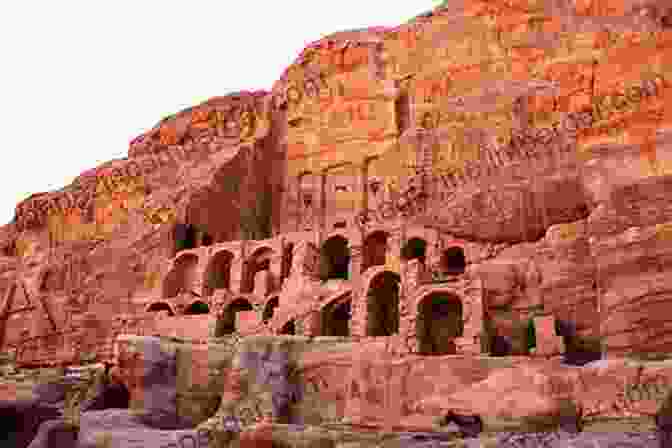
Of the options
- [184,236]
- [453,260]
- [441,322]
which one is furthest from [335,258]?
[441,322]

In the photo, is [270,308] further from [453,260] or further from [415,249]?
[453,260]

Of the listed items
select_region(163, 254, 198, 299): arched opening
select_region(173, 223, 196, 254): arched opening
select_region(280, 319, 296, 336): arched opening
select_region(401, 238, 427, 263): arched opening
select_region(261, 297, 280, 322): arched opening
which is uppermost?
select_region(173, 223, 196, 254): arched opening

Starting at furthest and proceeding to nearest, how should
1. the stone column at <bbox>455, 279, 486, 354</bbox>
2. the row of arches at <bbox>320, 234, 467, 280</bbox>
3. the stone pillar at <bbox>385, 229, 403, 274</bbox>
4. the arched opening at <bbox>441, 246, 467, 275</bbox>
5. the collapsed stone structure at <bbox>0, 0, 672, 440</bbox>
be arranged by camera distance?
1. the row of arches at <bbox>320, 234, 467, 280</bbox>
2. the arched opening at <bbox>441, 246, 467, 275</bbox>
3. the stone pillar at <bbox>385, 229, 403, 274</bbox>
4. the collapsed stone structure at <bbox>0, 0, 672, 440</bbox>
5. the stone column at <bbox>455, 279, 486, 354</bbox>

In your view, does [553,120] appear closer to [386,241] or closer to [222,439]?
[386,241]

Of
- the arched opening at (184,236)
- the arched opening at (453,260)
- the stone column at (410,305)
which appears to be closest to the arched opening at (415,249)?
the arched opening at (453,260)

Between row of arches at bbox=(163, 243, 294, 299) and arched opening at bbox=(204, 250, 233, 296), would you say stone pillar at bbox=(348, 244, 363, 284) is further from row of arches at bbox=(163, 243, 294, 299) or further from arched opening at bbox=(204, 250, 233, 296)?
arched opening at bbox=(204, 250, 233, 296)

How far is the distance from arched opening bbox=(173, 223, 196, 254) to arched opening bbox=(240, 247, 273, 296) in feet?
15.2

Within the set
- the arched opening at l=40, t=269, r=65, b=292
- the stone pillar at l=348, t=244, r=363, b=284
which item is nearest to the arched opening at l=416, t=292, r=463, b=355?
the stone pillar at l=348, t=244, r=363, b=284

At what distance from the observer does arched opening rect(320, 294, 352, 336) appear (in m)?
29.3

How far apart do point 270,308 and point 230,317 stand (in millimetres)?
1981

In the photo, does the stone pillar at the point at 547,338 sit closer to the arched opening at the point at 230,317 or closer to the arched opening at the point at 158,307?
the arched opening at the point at 230,317

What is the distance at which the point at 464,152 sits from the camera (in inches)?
1433

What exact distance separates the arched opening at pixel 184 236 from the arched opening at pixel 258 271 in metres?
4.62

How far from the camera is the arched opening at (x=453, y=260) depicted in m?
30.7
